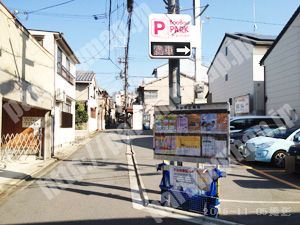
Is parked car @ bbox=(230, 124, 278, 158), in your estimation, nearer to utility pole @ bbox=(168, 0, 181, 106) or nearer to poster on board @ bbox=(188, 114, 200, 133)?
utility pole @ bbox=(168, 0, 181, 106)

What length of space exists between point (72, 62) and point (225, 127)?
640 inches

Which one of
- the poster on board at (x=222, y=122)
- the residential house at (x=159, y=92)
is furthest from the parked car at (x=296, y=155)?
the residential house at (x=159, y=92)

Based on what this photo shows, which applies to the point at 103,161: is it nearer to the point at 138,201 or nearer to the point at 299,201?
the point at 138,201

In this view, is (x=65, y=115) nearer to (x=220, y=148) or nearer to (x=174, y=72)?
(x=174, y=72)

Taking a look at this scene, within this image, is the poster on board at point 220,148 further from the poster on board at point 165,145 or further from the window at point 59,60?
the window at point 59,60

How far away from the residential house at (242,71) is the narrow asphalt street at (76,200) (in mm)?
15237

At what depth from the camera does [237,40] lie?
22.6 metres

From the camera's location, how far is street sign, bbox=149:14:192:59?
5.80 m

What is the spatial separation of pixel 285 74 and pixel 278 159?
31.2ft

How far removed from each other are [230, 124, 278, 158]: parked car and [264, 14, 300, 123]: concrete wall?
3728mm

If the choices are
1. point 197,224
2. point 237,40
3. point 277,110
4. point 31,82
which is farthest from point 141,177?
point 237,40

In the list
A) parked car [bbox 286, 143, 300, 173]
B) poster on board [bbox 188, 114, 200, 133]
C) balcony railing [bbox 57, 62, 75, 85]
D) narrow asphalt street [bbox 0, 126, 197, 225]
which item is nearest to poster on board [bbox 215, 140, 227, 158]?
poster on board [bbox 188, 114, 200, 133]

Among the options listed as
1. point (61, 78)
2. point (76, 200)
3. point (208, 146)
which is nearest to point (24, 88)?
point (76, 200)

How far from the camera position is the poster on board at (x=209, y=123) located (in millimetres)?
4712
